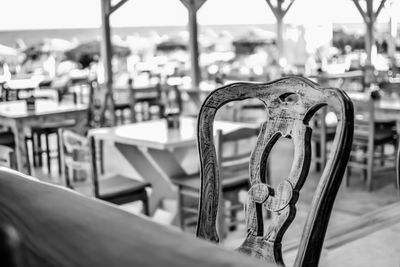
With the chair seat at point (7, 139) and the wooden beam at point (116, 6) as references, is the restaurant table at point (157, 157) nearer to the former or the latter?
the chair seat at point (7, 139)

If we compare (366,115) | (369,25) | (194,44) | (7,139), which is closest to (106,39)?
(194,44)

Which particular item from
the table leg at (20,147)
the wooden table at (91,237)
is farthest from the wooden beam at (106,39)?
the wooden table at (91,237)

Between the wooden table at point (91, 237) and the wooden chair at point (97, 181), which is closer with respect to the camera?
the wooden table at point (91, 237)

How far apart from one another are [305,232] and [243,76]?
793 centimetres

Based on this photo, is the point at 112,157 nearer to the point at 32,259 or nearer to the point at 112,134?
the point at 112,134

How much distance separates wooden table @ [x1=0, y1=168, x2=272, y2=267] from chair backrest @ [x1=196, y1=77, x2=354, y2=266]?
456 mm

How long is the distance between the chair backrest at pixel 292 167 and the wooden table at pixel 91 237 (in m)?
0.46

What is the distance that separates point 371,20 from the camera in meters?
11.3

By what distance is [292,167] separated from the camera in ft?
4.44

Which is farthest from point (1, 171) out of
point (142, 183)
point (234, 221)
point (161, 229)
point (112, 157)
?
point (112, 157)

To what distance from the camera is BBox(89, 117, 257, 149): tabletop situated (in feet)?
12.6

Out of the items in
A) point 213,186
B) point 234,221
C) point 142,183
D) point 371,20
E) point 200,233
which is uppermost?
point 371,20

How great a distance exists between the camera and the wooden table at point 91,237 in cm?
68

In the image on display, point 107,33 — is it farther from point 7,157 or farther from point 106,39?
point 7,157
